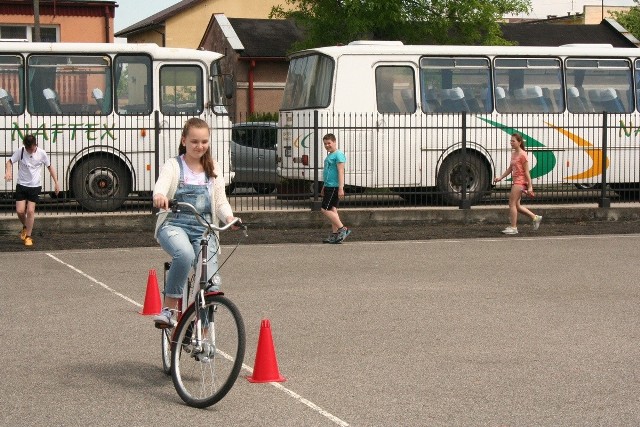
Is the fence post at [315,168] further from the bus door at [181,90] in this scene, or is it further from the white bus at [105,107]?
the bus door at [181,90]

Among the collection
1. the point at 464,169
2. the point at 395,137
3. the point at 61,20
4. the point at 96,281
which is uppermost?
the point at 61,20

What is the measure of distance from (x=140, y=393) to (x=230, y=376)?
905 millimetres

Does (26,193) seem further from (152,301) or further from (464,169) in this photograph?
(464,169)

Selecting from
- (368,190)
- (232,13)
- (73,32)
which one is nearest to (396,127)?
(368,190)

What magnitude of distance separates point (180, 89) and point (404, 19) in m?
18.2

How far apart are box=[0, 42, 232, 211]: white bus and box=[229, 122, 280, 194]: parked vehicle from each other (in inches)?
33.7

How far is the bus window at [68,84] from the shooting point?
2180 centimetres

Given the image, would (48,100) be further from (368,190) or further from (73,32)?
(73,32)

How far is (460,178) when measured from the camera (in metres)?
22.5

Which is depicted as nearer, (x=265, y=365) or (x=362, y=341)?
(x=265, y=365)

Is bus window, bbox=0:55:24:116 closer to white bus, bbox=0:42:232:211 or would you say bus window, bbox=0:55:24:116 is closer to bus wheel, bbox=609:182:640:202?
white bus, bbox=0:42:232:211

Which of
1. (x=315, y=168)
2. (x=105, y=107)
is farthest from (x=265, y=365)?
(x=105, y=107)

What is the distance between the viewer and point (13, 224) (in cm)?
1886

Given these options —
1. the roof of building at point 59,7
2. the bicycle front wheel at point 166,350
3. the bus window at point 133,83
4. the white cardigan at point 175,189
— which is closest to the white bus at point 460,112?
the bus window at point 133,83
